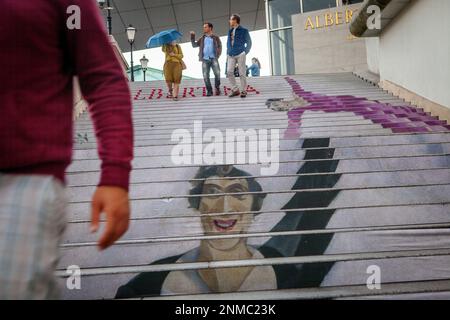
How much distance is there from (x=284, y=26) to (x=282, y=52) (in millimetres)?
1129

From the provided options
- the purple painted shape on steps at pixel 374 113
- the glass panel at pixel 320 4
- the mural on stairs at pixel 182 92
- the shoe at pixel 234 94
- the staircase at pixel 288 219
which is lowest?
the staircase at pixel 288 219

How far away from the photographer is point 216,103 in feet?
23.1

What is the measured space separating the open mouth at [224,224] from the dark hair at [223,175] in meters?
0.29

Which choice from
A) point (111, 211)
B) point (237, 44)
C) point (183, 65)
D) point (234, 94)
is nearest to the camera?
point (111, 211)

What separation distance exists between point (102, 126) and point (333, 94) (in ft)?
22.8

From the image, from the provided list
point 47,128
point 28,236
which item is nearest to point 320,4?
point 47,128

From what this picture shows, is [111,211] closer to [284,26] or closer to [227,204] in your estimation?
[227,204]

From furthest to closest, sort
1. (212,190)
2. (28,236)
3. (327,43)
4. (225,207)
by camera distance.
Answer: (327,43) < (212,190) < (225,207) < (28,236)

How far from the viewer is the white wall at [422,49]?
5.03 meters

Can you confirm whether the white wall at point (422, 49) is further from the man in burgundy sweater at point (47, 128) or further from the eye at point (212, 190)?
the man in burgundy sweater at point (47, 128)

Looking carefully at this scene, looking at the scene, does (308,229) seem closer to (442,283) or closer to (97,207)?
(442,283)

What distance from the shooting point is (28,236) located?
973mm

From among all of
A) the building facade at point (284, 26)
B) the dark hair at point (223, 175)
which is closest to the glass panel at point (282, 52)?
the building facade at point (284, 26)
